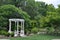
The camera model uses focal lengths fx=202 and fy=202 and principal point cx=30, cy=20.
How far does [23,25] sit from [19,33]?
1582 millimetres

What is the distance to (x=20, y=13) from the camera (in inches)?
1032

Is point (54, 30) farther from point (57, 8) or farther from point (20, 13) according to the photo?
point (20, 13)

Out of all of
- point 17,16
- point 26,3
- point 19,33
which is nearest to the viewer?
point 19,33

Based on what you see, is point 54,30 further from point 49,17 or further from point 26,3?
point 26,3

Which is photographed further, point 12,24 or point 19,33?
point 12,24

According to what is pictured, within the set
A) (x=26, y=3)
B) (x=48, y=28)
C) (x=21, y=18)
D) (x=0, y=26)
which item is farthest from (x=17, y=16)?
(x=26, y=3)

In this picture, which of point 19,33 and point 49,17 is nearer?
point 19,33

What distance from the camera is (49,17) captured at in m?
26.4

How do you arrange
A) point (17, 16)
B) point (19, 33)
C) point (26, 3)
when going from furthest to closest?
point (26, 3) < point (17, 16) < point (19, 33)

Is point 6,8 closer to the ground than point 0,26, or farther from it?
farther from it

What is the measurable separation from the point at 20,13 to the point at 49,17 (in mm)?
3823

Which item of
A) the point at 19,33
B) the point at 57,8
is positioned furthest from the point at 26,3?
the point at 19,33

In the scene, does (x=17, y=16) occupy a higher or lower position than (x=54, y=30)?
higher

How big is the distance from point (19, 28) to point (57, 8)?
233 inches
